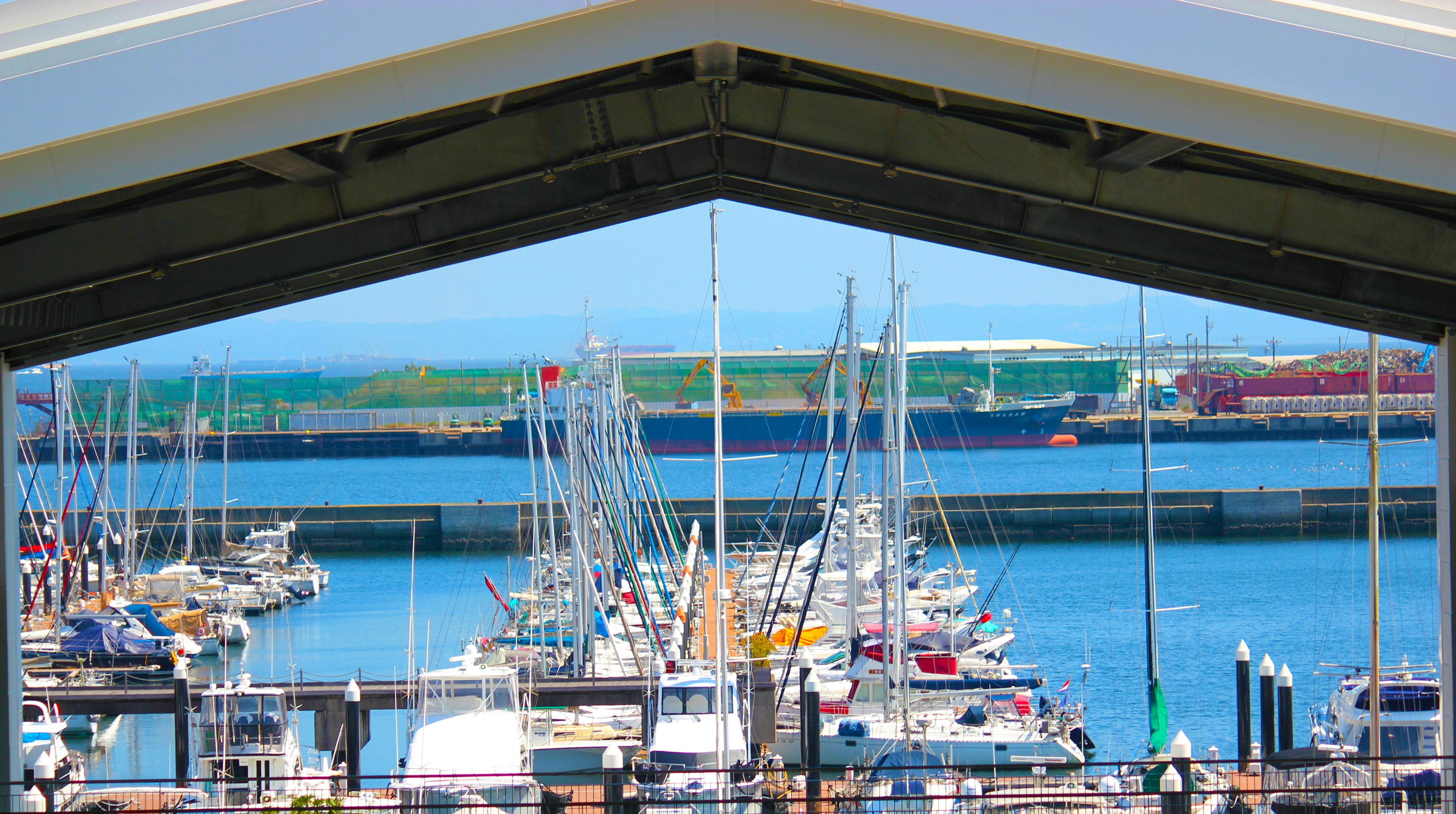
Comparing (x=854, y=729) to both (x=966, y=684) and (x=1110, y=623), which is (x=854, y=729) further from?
(x=1110, y=623)

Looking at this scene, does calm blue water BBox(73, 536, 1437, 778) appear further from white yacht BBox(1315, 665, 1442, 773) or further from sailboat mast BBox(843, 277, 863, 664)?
sailboat mast BBox(843, 277, 863, 664)

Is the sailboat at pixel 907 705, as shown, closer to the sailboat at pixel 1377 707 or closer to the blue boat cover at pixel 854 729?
the blue boat cover at pixel 854 729

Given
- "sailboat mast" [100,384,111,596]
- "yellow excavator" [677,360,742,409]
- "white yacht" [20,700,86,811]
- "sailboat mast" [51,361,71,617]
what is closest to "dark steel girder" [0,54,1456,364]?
"white yacht" [20,700,86,811]

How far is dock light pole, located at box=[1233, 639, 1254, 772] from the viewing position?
50.9ft

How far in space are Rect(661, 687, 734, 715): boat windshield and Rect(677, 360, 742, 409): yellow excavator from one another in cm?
7526

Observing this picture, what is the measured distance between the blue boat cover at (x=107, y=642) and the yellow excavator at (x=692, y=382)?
65.3m

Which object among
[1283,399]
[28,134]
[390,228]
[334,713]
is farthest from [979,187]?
[1283,399]

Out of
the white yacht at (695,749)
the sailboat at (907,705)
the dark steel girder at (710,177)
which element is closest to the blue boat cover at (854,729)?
the sailboat at (907,705)

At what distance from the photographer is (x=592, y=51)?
664 cm

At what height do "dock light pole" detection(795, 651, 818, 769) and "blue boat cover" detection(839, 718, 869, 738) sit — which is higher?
"dock light pole" detection(795, 651, 818, 769)

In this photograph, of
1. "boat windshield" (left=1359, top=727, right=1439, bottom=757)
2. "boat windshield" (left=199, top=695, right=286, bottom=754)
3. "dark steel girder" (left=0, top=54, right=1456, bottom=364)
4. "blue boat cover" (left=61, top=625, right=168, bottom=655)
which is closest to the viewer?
"dark steel girder" (left=0, top=54, right=1456, bottom=364)

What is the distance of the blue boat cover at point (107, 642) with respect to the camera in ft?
80.1

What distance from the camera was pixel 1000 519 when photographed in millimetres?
47500

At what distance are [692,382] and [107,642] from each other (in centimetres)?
7916
